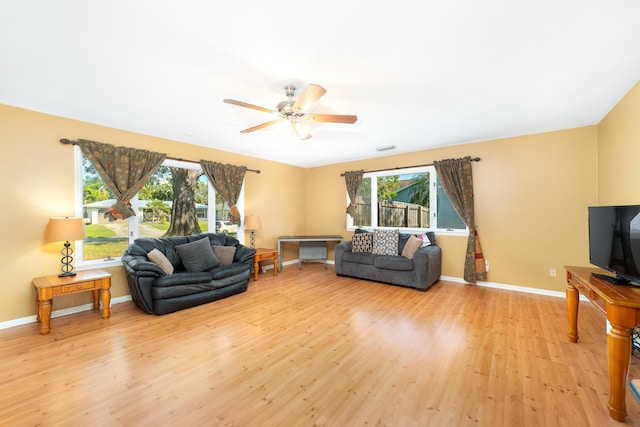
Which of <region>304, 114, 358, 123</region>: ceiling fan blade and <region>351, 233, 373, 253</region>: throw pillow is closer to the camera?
<region>304, 114, 358, 123</region>: ceiling fan blade

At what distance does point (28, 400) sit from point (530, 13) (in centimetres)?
420

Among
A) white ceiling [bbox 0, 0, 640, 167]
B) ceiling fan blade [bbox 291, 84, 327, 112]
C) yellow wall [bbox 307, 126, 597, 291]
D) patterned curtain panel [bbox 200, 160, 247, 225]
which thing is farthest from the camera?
patterned curtain panel [bbox 200, 160, 247, 225]

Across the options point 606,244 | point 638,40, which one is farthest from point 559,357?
point 638,40

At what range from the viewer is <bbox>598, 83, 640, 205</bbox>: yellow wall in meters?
2.57

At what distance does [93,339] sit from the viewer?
8.57 feet

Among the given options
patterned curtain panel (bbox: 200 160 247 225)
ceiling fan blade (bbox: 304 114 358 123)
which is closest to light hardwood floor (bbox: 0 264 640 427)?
patterned curtain panel (bbox: 200 160 247 225)

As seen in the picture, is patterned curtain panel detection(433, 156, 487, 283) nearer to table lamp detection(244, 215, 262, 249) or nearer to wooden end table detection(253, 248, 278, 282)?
wooden end table detection(253, 248, 278, 282)

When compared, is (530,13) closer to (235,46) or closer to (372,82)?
(372,82)

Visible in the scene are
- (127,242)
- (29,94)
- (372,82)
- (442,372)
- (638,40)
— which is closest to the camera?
(638,40)

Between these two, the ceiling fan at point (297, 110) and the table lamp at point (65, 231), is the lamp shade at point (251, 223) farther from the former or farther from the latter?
the ceiling fan at point (297, 110)

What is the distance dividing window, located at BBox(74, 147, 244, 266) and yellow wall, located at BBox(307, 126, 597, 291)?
4.42 m

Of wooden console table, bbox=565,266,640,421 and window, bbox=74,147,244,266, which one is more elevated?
window, bbox=74,147,244,266

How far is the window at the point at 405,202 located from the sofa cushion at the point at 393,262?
1.07 meters

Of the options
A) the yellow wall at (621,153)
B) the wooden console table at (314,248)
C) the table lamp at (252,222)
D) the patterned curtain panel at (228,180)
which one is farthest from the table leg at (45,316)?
the yellow wall at (621,153)
